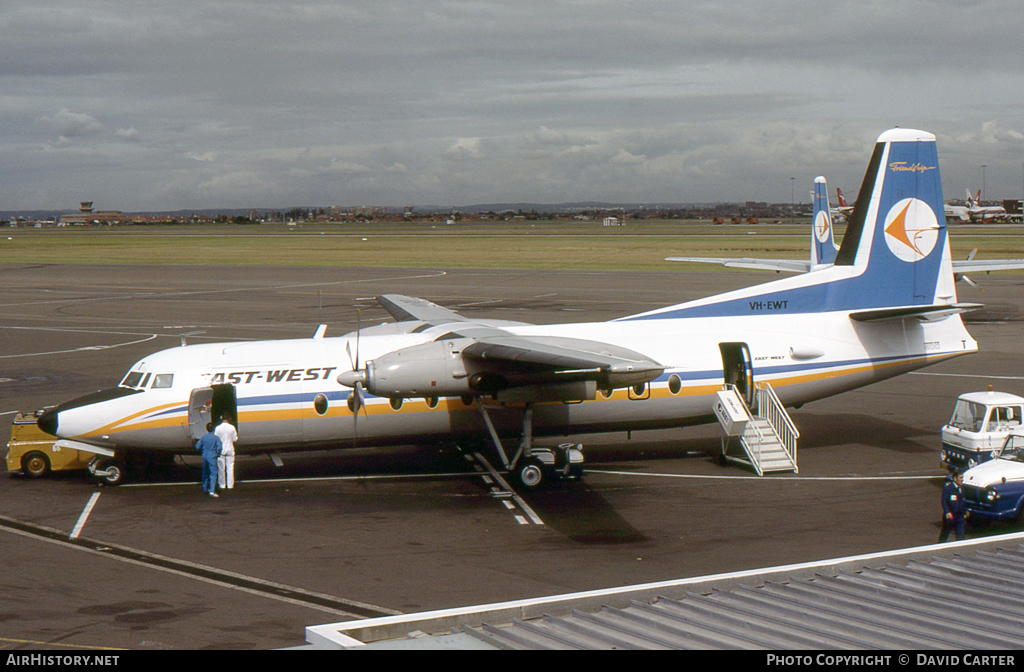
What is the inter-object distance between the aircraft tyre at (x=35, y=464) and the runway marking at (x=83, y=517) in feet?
7.14

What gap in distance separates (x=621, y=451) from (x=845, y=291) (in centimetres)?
718

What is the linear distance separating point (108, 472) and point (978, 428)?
747 inches

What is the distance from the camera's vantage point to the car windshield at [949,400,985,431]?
20.2 meters

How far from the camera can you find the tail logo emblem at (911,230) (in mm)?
25000

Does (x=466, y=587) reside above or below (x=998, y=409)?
below

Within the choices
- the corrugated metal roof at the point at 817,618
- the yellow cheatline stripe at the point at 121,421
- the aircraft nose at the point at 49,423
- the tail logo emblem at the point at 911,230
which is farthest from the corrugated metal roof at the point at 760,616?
the tail logo emblem at the point at 911,230

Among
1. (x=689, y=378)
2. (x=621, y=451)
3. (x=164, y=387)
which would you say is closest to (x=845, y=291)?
(x=689, y=378)

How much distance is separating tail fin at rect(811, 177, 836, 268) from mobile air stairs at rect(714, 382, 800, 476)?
74.0 ft

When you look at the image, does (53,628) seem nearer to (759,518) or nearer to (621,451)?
(759,518)

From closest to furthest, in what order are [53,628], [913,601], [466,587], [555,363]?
[913,601]
[53,628]
[466,587]
[555,363]

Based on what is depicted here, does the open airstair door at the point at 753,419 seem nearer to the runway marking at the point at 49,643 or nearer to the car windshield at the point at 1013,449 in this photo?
the car windshield at the point at 1013,449

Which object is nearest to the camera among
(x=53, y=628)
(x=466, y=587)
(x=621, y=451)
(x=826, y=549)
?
(x=53, y=628)

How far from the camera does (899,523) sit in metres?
17.8

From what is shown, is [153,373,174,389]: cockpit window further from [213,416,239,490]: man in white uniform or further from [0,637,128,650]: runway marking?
[0,637,128,650]: runway marking
